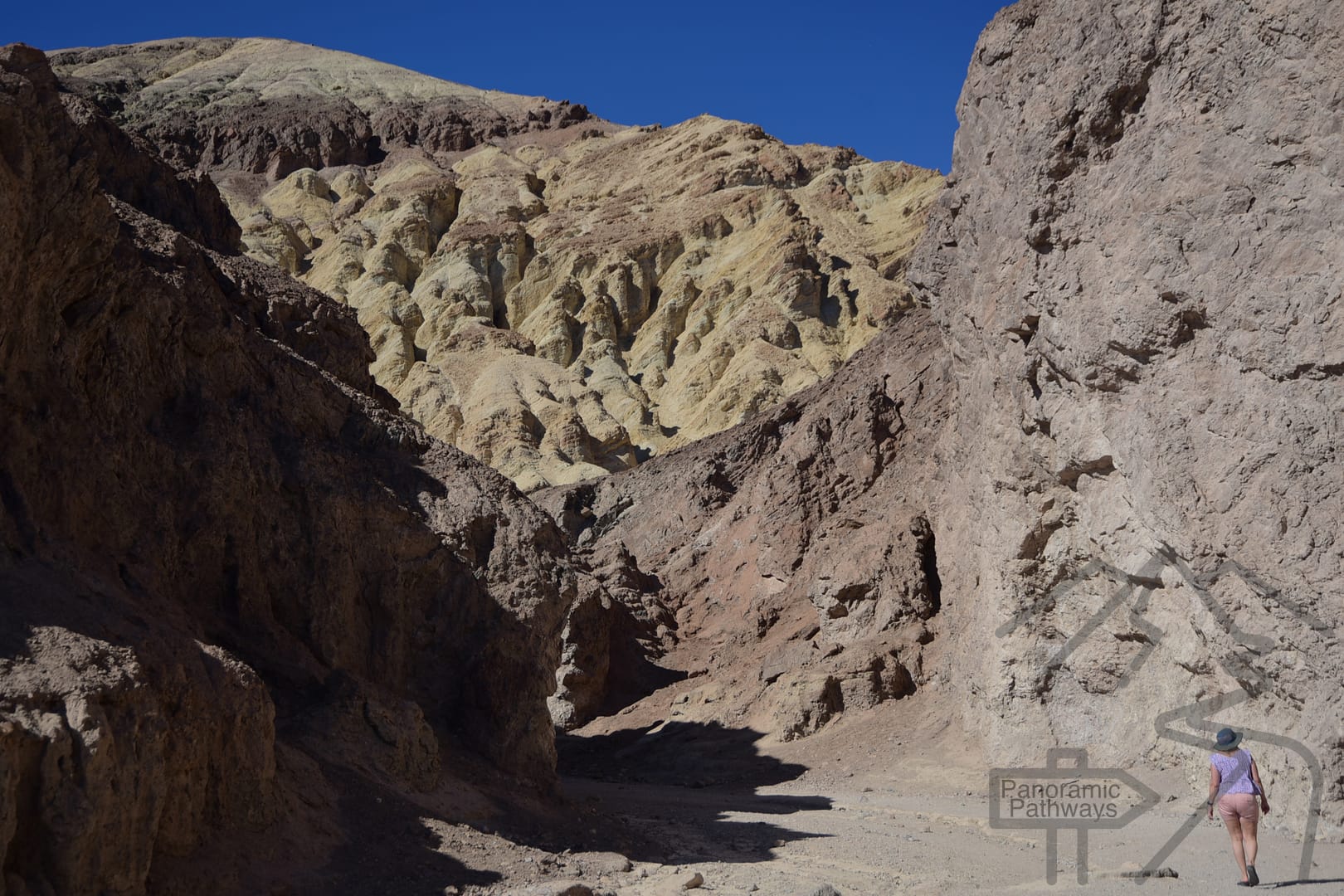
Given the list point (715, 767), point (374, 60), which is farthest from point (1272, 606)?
point (374, 60)

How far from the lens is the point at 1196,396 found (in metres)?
13.3

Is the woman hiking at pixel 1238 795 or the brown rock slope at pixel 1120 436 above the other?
the brown rock slope at pixel 1120 436

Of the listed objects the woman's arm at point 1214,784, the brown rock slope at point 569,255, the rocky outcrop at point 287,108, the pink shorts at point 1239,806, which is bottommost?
the pink shorts at point 1239,806

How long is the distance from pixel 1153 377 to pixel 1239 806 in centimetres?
658

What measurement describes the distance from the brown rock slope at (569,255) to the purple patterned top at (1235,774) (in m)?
38.2

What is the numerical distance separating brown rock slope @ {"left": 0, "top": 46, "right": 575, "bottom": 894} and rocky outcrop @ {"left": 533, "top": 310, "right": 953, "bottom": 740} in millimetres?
9680

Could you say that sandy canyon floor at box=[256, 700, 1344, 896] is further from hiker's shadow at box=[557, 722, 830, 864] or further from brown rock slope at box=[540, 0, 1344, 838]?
brown rock slope at box=[540, 0, 1344, 838]

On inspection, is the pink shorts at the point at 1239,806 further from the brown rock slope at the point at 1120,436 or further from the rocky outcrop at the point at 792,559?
the rocky outcrop at the point at 792,559

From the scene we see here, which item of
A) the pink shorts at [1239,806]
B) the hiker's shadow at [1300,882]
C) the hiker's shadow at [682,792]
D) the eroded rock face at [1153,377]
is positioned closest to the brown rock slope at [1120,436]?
the eroded rock face at [1153,377]

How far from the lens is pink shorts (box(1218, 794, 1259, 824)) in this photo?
863 centimetres
